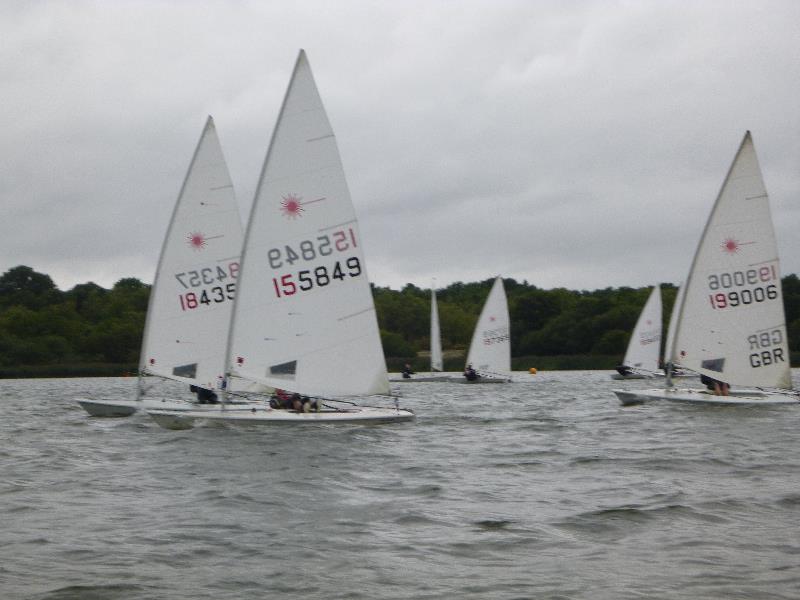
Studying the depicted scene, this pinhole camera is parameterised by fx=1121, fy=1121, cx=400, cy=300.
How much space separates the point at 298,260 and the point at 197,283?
568 cm

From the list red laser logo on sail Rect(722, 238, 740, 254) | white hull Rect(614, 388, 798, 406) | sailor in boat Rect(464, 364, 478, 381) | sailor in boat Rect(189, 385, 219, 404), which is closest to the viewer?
sailor in boat Rect(189, 385, 219, 404)

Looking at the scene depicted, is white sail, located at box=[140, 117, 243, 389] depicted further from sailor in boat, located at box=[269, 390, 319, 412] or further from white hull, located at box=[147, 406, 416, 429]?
sailor in boat, located at box=[269, 390, 319, 412]

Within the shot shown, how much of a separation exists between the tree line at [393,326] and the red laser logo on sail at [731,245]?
5566 centimetres

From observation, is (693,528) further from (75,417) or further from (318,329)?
(75,417)

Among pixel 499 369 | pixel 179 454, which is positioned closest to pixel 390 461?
pixel 179 454

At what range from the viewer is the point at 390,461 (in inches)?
718

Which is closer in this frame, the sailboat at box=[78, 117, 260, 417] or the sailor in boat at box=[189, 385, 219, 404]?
the sailor in boat at box=[189, 385, 219, 404]

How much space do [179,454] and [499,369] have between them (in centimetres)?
3784

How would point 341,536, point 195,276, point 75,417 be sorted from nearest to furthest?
point 341,536, point 195,276, point 75,417

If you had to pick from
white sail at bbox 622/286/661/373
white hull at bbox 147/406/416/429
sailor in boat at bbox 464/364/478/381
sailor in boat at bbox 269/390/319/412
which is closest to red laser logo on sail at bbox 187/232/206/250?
white hull at bbox 147/406/416/429

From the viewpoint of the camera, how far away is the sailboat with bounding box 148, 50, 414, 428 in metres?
22.6

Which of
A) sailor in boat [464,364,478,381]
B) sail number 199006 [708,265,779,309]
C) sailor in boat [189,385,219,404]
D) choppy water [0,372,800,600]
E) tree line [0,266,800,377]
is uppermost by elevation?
tree line [0,266,800,377]

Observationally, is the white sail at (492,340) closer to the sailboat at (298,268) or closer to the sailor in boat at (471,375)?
the sailor in boat at (471,375)

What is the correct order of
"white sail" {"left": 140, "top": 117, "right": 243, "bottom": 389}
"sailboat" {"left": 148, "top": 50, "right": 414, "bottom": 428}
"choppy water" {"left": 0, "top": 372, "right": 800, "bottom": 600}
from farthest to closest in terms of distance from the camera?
"white sail" {"left": 140, "top": 117, "right": 243, "bottom": 389} < "sailboat" {"left": 148, "top": 50, "right": 414, "bottom": 428} < "choppy water" {"left": 0, "top": 372, "right": 800, "bottom": 600}
